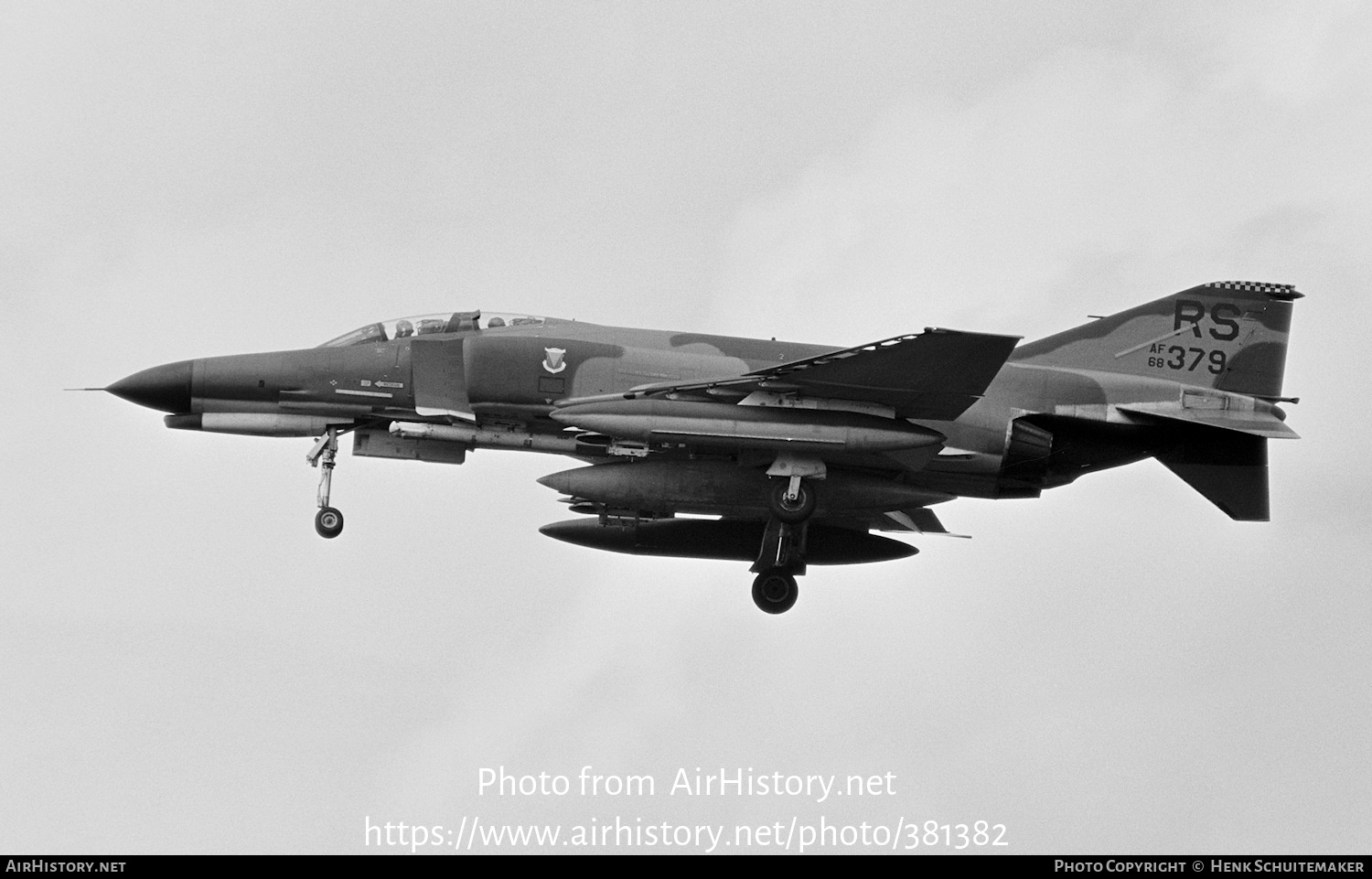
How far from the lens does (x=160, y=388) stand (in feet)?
83.3

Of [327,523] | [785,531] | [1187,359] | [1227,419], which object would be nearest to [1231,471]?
[1227,419]

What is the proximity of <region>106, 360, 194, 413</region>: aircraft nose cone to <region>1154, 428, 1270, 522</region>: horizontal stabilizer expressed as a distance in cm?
1245

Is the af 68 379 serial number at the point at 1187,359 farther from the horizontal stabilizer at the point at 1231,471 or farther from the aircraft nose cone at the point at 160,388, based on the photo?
the aircraft nose cone at the point at 160,388

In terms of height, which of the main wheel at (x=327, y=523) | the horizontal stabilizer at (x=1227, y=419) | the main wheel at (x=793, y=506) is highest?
the horizontal stabilizer at (x=1227, y=419)

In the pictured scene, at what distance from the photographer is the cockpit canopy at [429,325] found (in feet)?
84.9

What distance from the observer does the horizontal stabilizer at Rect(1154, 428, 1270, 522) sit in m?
26.4

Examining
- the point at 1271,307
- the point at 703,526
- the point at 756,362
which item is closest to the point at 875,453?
the point at 756,362

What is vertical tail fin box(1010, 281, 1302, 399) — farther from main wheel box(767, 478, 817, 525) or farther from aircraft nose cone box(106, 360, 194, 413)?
aircraft nose cone box(106, 360, 194, 413)

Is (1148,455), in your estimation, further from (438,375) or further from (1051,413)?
(438,375)

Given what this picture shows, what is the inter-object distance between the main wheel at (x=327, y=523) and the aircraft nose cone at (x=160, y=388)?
7.01 feet

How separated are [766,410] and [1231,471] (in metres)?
6.30

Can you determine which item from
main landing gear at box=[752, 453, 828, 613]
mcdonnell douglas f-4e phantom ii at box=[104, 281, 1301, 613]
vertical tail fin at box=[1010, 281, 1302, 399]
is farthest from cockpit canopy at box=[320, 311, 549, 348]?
vertical tail fin at box=[1010, 281, 1302, 399]

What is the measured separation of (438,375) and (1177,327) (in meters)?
9.78

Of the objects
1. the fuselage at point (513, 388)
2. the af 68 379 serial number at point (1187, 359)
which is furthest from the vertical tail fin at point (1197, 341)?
the fuselage at point (513, 388)
